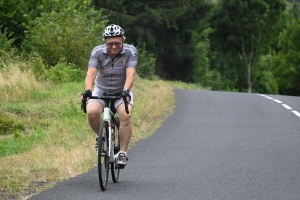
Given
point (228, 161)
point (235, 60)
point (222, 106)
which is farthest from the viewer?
point (235, 60)

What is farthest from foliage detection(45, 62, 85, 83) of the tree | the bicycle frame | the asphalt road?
the tree

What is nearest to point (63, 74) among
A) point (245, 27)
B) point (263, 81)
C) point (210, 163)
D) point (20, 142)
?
point (20, 142)

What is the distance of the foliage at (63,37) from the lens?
72.1ft

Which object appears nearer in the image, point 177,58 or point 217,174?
point 217,174

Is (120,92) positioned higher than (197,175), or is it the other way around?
(120,92)

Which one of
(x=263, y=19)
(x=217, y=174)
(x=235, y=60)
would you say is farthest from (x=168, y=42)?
(x=217, y=174)

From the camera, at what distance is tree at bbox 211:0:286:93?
61.7m

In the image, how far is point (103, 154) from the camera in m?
8.10

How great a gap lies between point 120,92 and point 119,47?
1.80 feet

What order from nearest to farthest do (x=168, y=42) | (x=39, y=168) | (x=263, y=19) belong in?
(x=39, y=168)
(x=168, y=42)
(x=263, y=19)

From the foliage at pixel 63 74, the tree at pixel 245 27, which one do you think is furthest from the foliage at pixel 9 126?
the tree at pixel 245 27

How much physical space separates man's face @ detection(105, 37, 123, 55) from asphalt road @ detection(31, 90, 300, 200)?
1.53m

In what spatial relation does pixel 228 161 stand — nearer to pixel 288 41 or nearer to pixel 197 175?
pixel 197 175

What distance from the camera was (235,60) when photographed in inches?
2736
